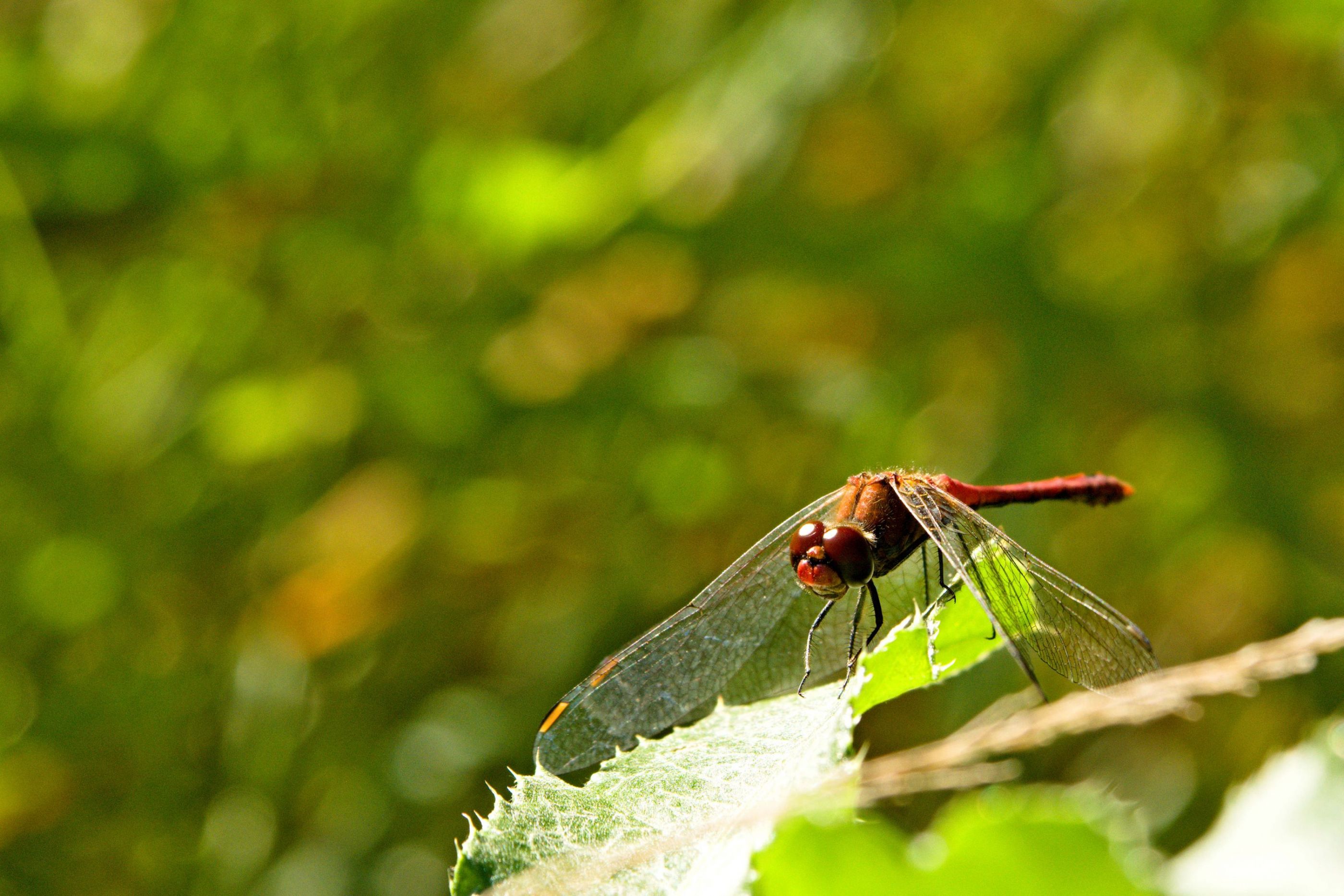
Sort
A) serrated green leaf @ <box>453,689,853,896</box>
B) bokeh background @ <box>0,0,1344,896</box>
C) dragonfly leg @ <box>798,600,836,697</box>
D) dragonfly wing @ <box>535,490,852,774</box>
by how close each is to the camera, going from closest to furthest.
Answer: serrated green leaf @ <box>453,689,853,896</box> < dragonfly wing @ <box>535,490,852,774</box> < dragonfly leg @ <box>798,600,836,697</box> < bokeh background @ <box>0,0,1344,896</box>

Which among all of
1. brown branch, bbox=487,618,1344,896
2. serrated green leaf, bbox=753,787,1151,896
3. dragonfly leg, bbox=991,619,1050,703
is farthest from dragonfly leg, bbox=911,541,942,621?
serrated green leaf, bbox=753,787,1151,896

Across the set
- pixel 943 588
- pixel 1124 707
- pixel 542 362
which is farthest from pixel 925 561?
pixel 542 362

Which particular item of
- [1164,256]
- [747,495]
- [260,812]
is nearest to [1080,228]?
[1164,256]

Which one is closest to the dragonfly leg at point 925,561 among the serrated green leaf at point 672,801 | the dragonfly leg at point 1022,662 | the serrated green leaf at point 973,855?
the dragonfly leg at point 1022,662

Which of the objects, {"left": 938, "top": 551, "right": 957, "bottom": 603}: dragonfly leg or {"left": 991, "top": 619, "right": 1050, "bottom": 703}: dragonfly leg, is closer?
{"left": 991, "top": 619, "right": 1050, "bottom": 703}: dragonfly leg

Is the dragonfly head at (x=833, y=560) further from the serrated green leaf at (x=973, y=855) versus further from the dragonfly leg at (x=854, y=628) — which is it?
Answer: the serrated green leaf at (x=973, y=855)

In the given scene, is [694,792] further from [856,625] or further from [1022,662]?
[856,625]

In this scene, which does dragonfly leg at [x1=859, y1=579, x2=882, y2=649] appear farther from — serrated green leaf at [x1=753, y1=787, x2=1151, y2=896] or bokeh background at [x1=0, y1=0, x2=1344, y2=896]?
serrated green leaf at [x1=753, y1=787, x2=1151, y2=896]
